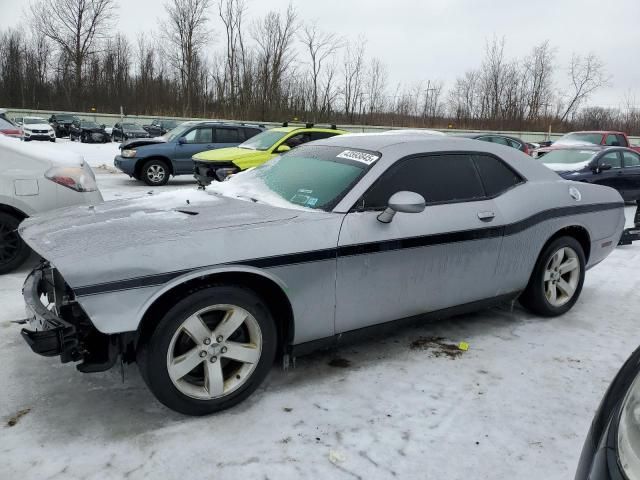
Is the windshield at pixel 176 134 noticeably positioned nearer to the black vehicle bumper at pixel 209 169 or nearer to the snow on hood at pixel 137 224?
the black vehicle bumper at pixel 209 169

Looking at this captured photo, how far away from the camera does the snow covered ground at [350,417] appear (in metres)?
2.35

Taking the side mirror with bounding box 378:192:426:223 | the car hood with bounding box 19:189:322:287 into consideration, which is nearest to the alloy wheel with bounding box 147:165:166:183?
the car hood with bounding box 19:189:322:287

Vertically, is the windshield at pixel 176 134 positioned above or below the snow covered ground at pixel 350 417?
above

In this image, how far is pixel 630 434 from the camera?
1409 millimetres

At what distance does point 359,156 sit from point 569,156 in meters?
9.65

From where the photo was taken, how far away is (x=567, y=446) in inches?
101

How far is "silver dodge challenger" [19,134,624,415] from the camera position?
8.18 feet

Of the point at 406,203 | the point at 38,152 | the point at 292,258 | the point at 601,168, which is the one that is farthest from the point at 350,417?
the point at 601,168

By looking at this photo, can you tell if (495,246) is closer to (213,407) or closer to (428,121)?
(213,407)

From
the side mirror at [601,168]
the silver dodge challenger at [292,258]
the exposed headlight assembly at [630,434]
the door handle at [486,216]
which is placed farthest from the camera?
the side mirror at [601,168]

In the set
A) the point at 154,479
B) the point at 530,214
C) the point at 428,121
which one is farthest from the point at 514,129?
the point at 154,479

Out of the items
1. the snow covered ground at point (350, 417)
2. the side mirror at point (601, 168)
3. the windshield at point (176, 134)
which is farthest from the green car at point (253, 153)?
the snow covered ground at point (350, 417)

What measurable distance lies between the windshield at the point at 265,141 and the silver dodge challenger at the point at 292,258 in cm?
669

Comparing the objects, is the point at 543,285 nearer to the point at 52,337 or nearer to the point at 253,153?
the point at 52,337
